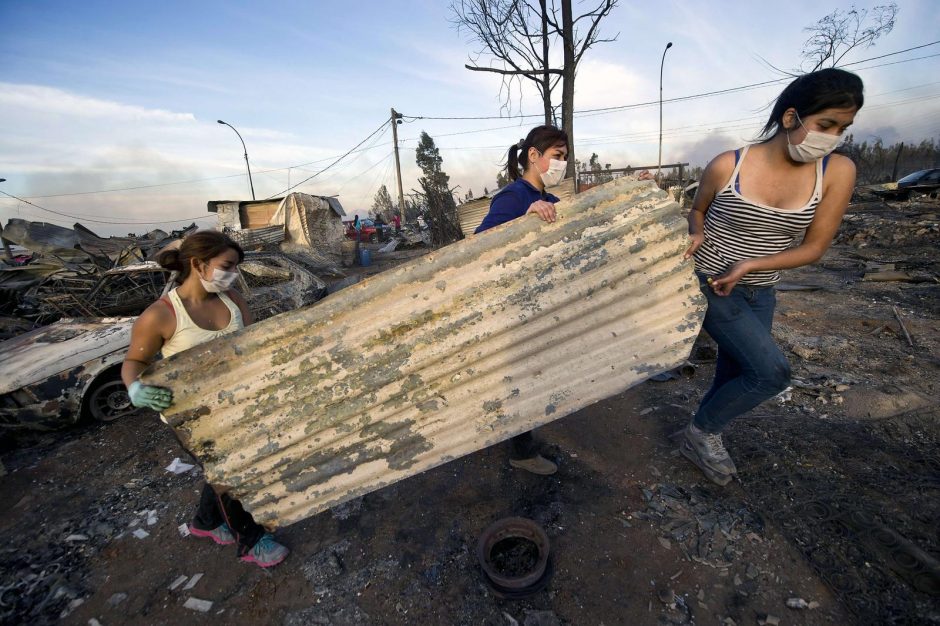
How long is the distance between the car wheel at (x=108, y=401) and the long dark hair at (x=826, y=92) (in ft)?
20.4

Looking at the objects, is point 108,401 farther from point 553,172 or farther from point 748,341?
point 748,341

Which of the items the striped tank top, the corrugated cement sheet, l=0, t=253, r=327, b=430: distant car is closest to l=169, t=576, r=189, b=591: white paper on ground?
the corrugated cement sheet

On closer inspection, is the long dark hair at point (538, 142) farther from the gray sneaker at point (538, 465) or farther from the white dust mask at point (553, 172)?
the gray sneaker at point (538, 465)

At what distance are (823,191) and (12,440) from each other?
737 centimetres

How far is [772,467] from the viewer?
7.63ft

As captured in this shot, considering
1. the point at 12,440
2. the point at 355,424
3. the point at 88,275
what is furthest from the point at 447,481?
the point at 88,275

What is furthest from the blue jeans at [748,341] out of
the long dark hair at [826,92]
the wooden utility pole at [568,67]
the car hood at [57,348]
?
the wooden utility pole at [568,67]

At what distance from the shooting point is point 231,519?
77.9 inches

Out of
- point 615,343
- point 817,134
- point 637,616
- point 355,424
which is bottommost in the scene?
point 637,616

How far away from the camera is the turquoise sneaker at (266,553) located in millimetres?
2115

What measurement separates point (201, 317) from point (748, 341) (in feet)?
9.13

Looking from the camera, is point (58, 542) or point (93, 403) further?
point (93, 403)

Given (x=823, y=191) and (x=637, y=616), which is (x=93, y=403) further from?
(x=823, y=191)

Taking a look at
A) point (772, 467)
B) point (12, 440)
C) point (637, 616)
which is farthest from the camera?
point (12, 440)
